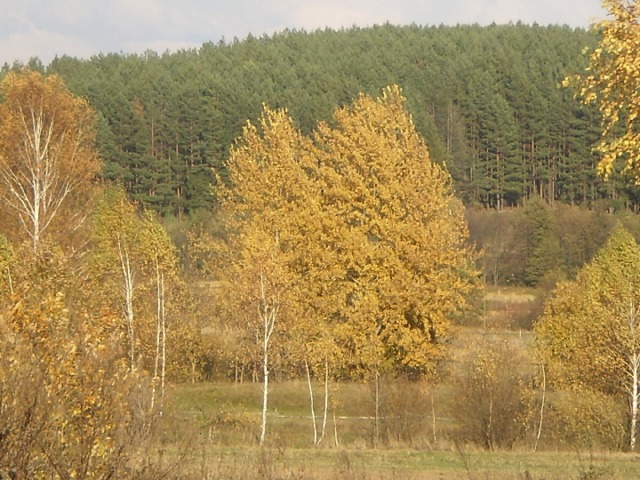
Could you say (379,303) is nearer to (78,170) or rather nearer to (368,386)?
(368,386)

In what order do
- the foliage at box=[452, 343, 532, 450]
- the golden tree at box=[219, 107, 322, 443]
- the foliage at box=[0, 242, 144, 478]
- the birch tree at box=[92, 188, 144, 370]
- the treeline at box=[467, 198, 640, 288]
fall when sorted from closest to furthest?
the foliage at box=[0, 242, 144, 478] < the birch tree at box=[92, 188, 144, 370] < the foliage at box=[452, 343, 532, 450] < the golden tree at box=[219, 107, 322, 443] < the treeline at box=[467, 198, 640, 288]

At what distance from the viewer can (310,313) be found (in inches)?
1212

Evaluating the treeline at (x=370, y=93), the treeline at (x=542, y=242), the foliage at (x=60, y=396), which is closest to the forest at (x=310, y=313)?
the foliage at (x=60, y=396)

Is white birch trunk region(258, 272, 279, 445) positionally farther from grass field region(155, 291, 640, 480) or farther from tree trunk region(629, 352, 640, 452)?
tree trunk region(629, 352, 640, 452)

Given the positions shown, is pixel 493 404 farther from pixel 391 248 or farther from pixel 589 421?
pixel 391 248

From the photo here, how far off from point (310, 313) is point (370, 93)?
83.1m

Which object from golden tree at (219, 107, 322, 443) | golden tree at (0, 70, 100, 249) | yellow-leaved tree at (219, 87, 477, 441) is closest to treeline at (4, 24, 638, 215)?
golden tree at (0, 70, 100, 249)

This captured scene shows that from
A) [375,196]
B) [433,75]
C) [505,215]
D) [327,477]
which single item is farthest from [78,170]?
[433,75]

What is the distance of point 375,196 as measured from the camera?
33.0 m

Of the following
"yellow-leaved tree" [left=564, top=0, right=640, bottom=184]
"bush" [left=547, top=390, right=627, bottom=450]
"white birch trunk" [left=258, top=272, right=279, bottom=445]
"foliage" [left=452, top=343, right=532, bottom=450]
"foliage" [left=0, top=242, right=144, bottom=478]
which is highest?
"yellow-leaved tree" [left=564, top=0, right=640, bottom=184]

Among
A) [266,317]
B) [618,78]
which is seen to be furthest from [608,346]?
[618,78]

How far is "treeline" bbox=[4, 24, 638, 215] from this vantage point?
91.1m

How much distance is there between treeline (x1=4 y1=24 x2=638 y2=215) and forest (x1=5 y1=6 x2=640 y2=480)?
22.4m

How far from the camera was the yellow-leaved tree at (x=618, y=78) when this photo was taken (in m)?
10.3
